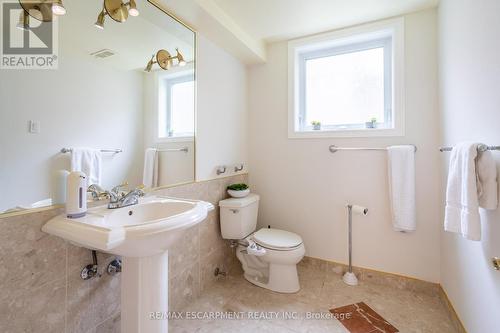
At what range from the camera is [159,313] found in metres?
1.03

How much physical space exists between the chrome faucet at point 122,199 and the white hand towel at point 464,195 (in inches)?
60.8

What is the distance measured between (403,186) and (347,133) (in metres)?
0.60

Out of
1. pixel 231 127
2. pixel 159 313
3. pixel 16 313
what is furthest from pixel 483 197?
pixel 16 313

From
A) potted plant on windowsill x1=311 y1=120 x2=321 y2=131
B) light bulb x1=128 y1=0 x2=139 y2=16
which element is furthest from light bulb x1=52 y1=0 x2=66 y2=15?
potted plant on windowsill x1=311 y1=120 x2=321 y2=131

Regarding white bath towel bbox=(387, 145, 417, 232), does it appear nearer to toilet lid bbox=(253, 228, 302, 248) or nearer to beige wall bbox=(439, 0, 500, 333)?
beige wall bbox=(439, 0, 500, 333)

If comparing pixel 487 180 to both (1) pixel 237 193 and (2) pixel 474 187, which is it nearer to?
(2) pixel 474 187

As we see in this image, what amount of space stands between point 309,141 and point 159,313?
1.72m

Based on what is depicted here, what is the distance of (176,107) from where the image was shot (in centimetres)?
160

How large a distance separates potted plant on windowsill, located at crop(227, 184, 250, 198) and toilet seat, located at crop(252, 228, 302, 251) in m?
0.36

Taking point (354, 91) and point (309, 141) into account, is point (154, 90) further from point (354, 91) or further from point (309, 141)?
point (354, 91)

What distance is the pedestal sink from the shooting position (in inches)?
30.6

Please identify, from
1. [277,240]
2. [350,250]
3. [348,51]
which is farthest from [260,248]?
[348,51]

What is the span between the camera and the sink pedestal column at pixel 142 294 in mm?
986

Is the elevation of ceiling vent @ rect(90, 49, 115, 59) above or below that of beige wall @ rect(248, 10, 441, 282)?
above
